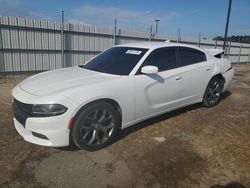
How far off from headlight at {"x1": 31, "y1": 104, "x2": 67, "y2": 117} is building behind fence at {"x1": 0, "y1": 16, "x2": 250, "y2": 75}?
23.0 feet

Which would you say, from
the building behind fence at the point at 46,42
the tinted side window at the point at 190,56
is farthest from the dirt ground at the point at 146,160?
the building behind fence at the point at 46,42

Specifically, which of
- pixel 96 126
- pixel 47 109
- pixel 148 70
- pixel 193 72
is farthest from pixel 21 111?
pixel 193 72

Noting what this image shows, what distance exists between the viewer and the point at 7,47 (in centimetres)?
884

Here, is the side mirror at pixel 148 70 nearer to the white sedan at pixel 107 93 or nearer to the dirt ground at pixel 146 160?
the white sedan at pixel 107 93

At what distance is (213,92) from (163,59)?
6.42 feet

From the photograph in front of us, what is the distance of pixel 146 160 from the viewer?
3139mm

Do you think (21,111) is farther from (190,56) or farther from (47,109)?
(190,56)

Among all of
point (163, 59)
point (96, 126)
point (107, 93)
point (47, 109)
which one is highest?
point (163, 59)

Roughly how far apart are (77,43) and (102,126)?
8120 millimetres

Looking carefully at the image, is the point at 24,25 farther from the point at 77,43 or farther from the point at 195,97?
the point at 195,97

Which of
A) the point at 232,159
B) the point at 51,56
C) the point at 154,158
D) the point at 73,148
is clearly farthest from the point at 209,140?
the point at 51,56

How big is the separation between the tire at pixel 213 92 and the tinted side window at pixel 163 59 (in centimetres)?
137

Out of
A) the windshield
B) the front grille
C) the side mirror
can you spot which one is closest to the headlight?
the front grille

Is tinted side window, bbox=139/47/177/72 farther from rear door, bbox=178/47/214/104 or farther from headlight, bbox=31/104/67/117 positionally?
headlight, bbox=31/104/67/117
